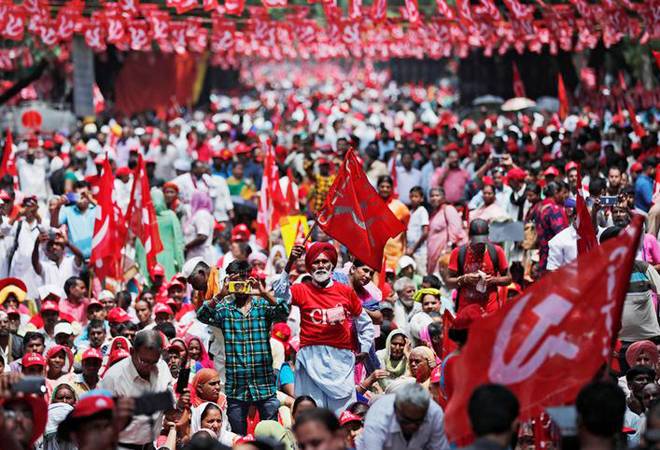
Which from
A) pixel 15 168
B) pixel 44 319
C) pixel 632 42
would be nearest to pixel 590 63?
pixel 632 42

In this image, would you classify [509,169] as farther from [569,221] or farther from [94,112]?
[94,112]

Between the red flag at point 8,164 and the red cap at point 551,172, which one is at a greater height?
the red flag at point 8,164

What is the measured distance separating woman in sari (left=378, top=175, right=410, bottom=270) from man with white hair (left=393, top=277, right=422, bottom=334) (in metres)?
1.76

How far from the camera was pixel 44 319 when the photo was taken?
1388 cm

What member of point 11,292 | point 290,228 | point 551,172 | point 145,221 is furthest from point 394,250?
point 11,292

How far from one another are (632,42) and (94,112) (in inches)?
510

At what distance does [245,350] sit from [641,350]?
2947mm

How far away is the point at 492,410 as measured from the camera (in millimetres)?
7008

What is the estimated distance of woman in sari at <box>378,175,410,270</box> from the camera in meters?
16.8

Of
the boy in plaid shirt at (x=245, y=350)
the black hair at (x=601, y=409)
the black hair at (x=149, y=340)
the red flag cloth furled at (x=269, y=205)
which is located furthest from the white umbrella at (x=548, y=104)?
the black hair at (x=601, y=409)

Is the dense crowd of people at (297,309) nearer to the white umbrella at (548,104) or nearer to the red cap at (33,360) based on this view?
the red cap at (33,360)

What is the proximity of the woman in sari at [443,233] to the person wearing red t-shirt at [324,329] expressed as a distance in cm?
570

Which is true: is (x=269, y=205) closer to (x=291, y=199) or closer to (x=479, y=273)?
(x=291, y=199)

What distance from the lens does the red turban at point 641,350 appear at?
12.0 metres
